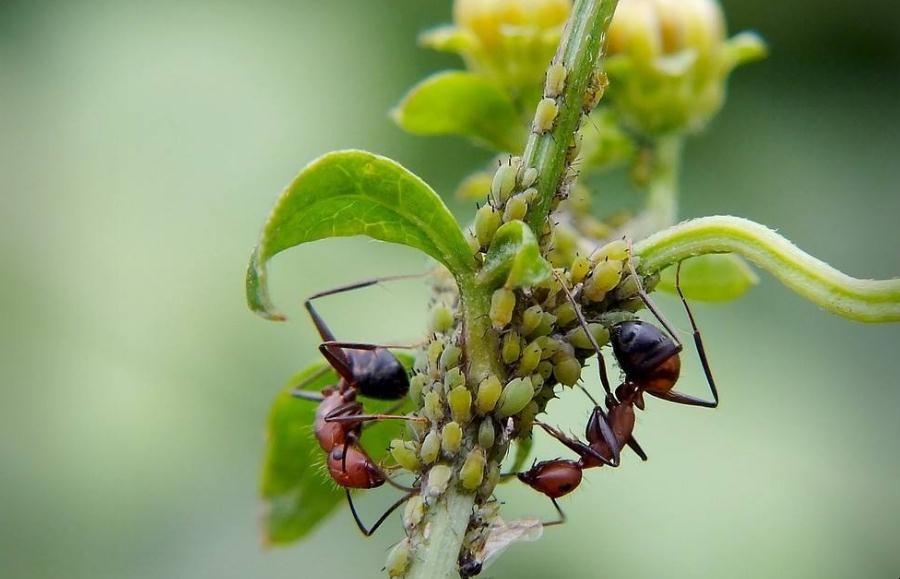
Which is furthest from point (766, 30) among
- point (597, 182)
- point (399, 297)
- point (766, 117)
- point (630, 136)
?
point (630, 136)

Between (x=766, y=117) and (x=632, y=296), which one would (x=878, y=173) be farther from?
(x=632, y=296)

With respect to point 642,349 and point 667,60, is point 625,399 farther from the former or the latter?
point 667,60

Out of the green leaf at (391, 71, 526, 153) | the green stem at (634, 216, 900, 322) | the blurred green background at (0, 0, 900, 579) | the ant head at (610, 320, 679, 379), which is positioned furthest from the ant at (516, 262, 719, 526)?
the blurred green background at (0, 0, 900, 579)

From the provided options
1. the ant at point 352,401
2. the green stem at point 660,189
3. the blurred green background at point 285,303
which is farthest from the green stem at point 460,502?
the blurred green background at point 285,303

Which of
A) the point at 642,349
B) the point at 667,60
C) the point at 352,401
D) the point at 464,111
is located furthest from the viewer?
the point at 667,60

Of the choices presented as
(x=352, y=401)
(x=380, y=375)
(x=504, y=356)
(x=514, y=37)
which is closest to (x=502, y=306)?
(x=504, y=356)
